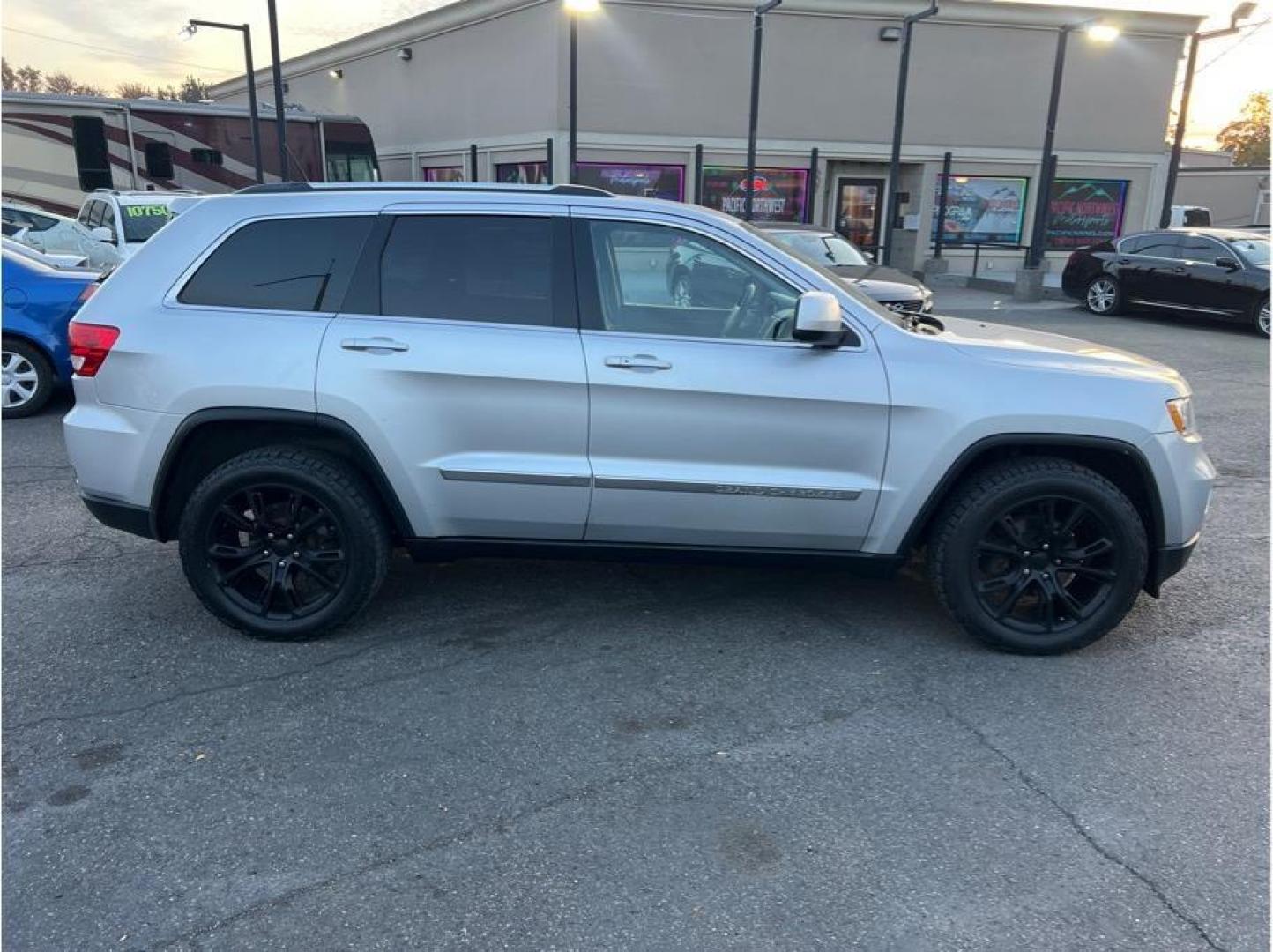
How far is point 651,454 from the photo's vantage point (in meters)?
3.82

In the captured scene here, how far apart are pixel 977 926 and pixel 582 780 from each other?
4.05 feet

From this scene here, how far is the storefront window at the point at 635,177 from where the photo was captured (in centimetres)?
2112

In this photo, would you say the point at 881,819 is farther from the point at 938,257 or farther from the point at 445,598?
the point at 938,257

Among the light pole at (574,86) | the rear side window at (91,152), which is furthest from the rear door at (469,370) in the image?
the rear side window at (91,152)

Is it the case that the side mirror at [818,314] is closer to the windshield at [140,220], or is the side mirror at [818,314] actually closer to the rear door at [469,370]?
the rear door at [469,370]

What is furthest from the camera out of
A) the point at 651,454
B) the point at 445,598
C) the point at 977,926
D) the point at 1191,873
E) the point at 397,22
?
the point at 397,22

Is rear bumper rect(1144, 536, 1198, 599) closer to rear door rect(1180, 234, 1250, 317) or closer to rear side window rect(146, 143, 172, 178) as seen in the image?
rear door rect(1180, 234, 1250, 317)

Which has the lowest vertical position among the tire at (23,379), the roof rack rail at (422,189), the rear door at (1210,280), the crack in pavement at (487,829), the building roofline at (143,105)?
the crack in pavement at (487,829)

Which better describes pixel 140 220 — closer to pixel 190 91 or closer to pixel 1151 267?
pixel 1151 267

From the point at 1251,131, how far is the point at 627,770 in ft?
259

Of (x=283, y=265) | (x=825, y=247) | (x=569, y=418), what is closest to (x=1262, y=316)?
(x=825, y=247)

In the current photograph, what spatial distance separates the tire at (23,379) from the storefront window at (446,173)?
1763 centimetres

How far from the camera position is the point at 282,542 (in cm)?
402

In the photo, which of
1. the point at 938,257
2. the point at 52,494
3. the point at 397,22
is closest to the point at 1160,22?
the point at 938,257
